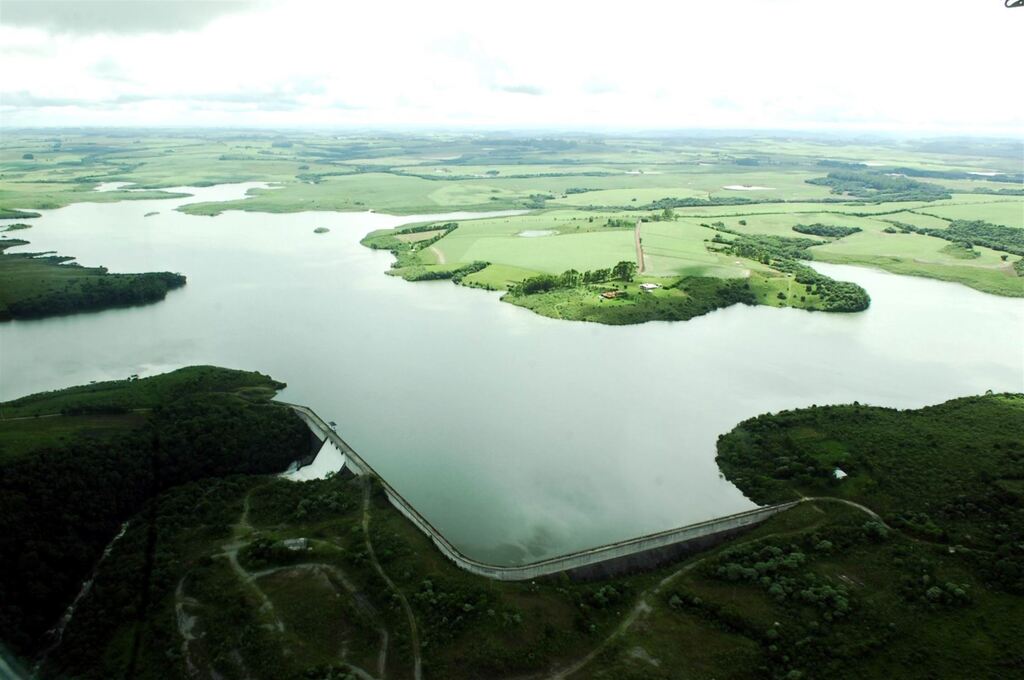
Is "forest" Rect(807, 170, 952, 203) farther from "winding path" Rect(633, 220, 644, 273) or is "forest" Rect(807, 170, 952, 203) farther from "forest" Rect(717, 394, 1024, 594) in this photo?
"forest" Rect(717, 394, 1024, 594)

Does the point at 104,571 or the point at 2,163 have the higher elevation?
the point at 2,163

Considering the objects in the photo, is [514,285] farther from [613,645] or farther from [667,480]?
[613,645]

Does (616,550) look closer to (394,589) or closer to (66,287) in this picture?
(394,589)

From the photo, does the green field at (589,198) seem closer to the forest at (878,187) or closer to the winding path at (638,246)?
the winding path at (638,246)

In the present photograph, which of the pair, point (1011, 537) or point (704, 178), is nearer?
point (1011, 537)

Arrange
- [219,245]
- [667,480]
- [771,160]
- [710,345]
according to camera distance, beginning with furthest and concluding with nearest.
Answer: [771,160] < [219,245] < [710,345] < [667,480]

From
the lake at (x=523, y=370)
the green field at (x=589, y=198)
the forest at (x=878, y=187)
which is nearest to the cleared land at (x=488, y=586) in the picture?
the lake at (x=523, y=370)

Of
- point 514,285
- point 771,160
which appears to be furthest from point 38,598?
point 771,160
